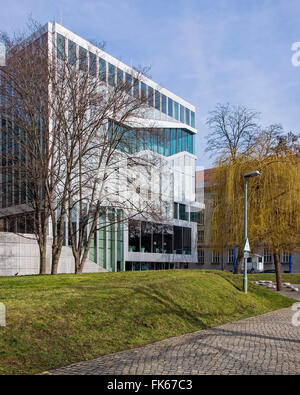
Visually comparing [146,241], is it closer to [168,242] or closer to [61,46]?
[168,242]

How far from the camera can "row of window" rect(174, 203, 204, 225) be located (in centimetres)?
4650

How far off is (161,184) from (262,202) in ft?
56.9

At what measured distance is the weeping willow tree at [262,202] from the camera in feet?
72.7

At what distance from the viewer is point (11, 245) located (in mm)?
26047

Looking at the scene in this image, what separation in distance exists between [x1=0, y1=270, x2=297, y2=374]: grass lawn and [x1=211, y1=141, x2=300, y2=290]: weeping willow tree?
7448 millimetres

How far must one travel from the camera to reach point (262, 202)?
22422mm

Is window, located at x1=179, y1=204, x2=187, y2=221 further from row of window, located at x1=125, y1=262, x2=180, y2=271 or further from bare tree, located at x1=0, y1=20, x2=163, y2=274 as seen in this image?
bare tree, located at x1=0, y1=20, x2=163, y2=274

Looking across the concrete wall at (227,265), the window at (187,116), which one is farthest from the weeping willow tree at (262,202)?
the concrete wall at (227,265)

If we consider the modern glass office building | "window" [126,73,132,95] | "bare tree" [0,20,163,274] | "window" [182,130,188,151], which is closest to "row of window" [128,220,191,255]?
the modern glass office building

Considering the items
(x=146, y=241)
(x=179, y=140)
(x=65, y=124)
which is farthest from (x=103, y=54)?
(x=179, y=140)

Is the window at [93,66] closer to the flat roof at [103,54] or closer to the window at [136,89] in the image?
the flat roof at [103,54]

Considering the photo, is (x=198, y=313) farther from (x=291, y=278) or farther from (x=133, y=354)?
(x=291, y=278)

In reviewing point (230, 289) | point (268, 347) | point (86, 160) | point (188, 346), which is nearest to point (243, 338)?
point (268, 347)

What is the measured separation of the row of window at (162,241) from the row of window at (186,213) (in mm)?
1256
